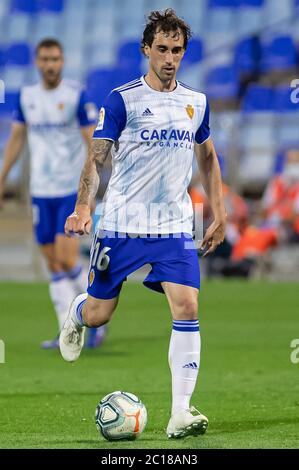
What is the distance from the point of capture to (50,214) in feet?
34.2

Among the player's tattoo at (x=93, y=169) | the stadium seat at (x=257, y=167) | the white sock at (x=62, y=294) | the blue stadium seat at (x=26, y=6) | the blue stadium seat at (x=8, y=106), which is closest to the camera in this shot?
the player's tattoo at (x=93, y=169)

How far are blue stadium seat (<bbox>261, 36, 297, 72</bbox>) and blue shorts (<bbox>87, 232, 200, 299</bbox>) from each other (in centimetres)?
1788

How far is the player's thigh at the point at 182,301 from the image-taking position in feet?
19.3

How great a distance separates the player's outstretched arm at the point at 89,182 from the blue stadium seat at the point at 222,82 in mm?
17461

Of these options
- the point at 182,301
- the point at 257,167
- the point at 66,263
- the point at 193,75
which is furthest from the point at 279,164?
the point at 182,301

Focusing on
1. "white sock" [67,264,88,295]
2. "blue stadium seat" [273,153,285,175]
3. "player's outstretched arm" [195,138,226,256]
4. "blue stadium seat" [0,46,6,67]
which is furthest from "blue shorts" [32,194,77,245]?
"blue stadium seat" [0,46,6,67]

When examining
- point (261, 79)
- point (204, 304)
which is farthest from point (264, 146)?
point (204, 304)

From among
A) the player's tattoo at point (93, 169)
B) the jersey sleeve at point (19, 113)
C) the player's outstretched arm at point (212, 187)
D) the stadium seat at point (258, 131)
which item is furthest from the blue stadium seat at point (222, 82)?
the player's tattoo at point (93, 169)

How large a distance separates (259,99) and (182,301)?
1715cm

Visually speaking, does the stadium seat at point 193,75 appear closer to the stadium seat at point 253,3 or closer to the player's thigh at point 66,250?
the stadium seat at point 253,3

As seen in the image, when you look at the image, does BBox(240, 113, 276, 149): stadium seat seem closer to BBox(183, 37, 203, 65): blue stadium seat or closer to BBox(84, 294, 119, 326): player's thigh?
BBox(183, 37, 203, 65): blue stadium seat

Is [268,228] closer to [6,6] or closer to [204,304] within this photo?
[204,304]

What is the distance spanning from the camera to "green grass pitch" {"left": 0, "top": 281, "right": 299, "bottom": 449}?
5902 mm

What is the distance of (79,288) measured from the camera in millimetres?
10359
